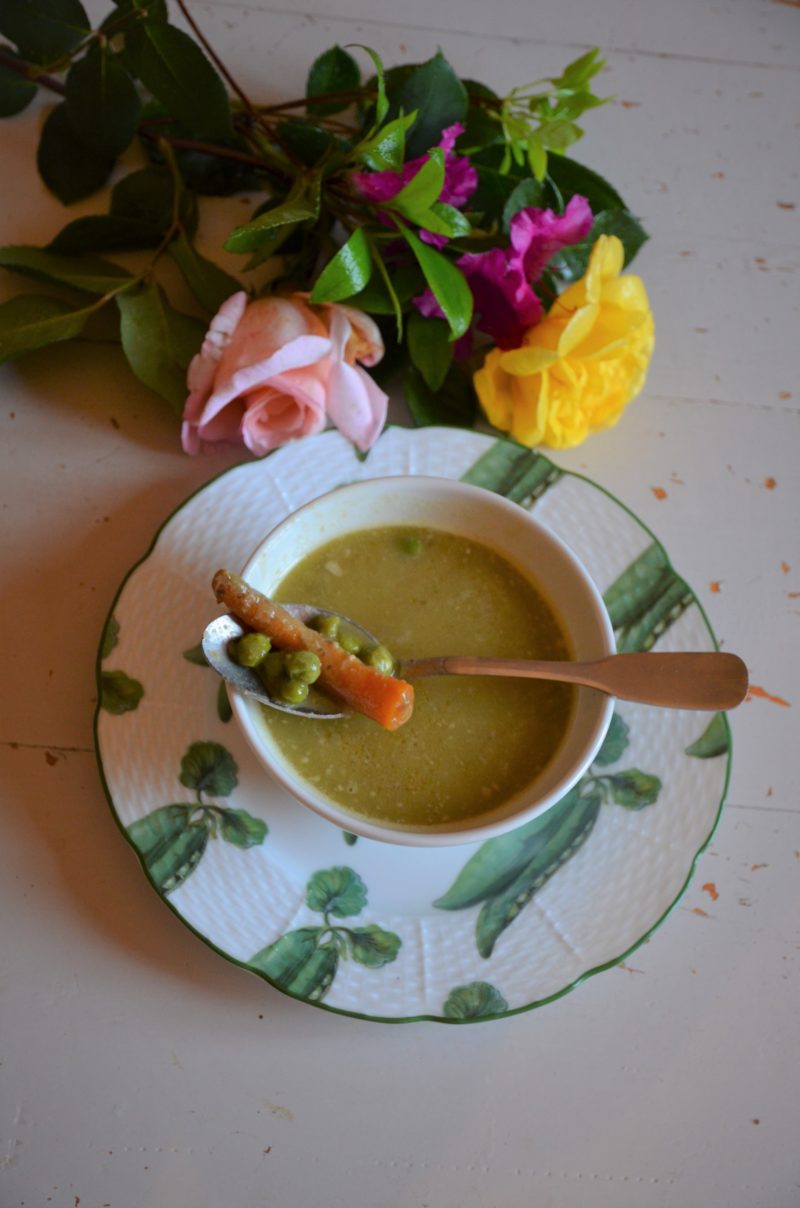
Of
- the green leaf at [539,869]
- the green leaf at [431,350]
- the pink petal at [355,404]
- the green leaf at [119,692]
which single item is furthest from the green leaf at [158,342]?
the green leaf at [539,869]

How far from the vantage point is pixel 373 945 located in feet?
4.52

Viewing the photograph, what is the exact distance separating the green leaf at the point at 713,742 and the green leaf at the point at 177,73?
1.26m

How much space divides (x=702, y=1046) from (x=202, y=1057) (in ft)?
2.51

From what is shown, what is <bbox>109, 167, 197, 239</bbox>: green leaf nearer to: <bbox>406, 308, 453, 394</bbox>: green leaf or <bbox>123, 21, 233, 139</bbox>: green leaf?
<bbox>123, 21, 233, 139</bbox>: green leaf

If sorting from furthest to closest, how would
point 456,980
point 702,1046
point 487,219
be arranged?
point 487,219
point 702,1046
point 456,980

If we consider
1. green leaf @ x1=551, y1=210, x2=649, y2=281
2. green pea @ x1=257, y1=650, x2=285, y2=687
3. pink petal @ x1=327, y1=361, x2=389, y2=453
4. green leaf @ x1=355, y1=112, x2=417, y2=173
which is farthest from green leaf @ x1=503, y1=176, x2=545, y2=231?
green pea @ x1=257, y1=650, x2=285, y2=687

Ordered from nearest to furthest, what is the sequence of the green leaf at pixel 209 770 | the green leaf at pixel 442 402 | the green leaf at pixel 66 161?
the green leaf at pixel 209 770 < the green leaf at pixel 442 402 < the green leaf at pixel 66 161

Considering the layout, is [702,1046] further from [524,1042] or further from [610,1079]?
[524,1042]

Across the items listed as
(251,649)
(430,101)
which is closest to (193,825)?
(251,649)

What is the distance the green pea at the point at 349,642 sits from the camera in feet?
4.56

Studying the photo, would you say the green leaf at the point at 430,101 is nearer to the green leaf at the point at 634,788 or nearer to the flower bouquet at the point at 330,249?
the flower bouquet at the point at 330,249

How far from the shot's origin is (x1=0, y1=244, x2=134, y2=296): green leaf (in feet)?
5.37

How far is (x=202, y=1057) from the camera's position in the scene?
1.41 meters

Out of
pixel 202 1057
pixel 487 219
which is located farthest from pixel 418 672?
pixel 487 219
